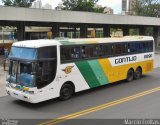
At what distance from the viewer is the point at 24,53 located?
12.3 m

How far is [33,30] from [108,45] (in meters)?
40.2

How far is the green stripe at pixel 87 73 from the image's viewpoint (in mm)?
14155

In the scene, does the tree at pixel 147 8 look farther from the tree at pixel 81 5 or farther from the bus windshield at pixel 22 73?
the bus windshield at pixel 22 73

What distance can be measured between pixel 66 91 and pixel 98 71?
97.0 inches

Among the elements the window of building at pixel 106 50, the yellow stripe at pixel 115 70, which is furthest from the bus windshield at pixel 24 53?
the window of building at pixel 106 50

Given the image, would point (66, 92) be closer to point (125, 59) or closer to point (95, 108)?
point (95, 108)

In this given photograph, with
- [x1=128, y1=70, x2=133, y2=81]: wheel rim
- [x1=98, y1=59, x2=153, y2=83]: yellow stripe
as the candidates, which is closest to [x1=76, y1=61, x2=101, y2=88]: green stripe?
[x1=98, y1=59, x2=153, y2=83]: yellow stripe

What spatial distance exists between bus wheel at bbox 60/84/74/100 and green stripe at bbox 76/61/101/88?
3.43 feet

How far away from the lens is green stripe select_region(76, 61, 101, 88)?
14.2m

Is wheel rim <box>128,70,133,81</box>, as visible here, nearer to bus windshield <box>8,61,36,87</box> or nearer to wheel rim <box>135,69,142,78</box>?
wheel rim <box>135,69,142,78</box>

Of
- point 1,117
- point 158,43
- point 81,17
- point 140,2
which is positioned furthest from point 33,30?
point 1,117

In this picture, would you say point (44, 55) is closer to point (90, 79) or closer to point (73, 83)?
point (73, 83)

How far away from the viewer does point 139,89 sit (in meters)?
15.5

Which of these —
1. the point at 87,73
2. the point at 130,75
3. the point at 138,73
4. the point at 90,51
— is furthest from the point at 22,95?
the point at 138,73
